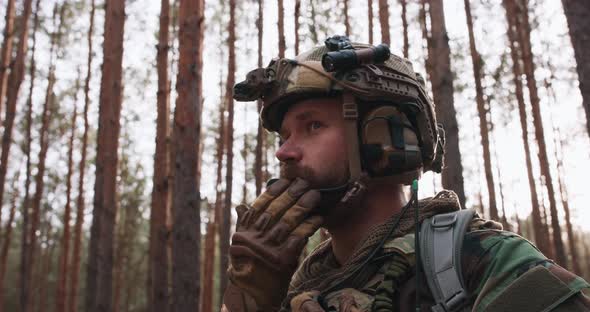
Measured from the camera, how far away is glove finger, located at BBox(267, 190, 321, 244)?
2.00 meters

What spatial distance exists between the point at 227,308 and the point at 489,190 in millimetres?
11433

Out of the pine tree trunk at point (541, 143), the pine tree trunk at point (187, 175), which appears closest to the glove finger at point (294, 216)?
the pine tree trunk at point (187, 175)

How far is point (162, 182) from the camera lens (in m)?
8.24

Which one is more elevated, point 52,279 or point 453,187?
point 453,187

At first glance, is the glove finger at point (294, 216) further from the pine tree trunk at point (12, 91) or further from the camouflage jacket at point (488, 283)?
the pine tree trunk at point (12, 91)

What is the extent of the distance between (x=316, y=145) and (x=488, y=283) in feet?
Answer: 3.00

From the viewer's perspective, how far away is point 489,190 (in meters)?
12.3

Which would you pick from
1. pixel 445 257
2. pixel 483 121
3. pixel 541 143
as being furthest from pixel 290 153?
pixel 541 143

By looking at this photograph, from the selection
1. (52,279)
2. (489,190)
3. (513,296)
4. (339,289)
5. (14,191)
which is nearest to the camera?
(513,296)

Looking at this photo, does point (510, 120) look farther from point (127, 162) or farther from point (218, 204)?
point (127, 162)

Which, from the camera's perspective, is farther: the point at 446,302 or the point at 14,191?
the point at 14,191

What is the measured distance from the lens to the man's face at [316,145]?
2145 millimetres

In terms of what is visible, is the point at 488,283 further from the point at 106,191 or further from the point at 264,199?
the point at 106,191

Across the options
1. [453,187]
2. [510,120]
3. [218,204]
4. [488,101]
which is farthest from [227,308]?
[510,120]
